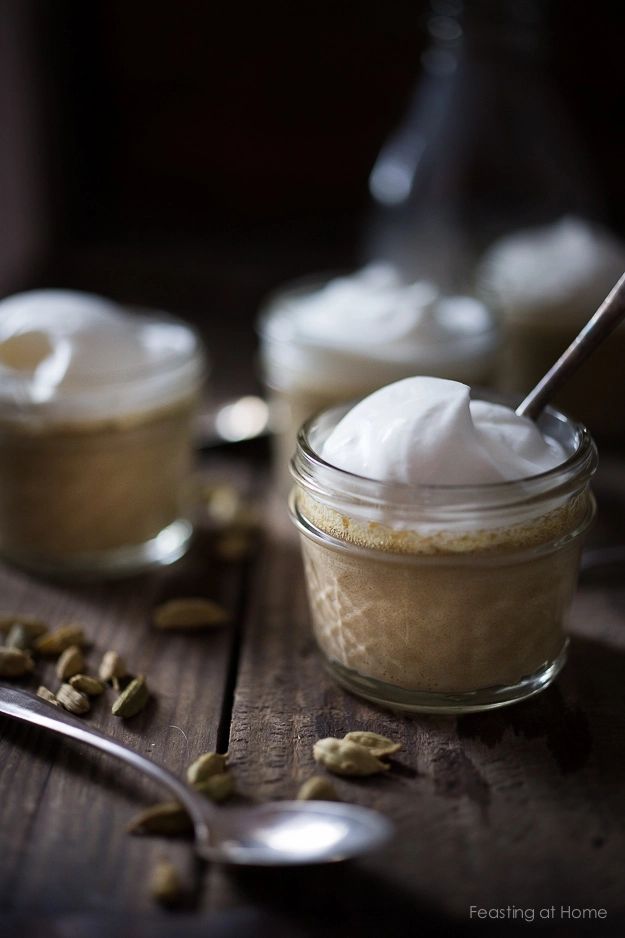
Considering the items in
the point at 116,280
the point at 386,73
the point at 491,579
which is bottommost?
the point at 116,280

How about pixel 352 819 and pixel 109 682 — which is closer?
pixel 352 819

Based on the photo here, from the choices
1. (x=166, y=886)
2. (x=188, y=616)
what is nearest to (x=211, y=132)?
(x=188, y=616)

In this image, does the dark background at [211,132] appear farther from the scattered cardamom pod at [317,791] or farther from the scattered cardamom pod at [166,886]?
the scattered cardamom pod at [166,886]

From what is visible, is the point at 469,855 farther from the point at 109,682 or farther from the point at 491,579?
the point at 109,682

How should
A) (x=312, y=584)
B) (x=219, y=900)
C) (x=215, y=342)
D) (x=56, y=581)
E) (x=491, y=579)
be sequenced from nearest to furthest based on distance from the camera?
(x=219, y=900)
(x=491, y=579)
(x=312, y=584)
(x=56, y=581)
(x=215, y=342)

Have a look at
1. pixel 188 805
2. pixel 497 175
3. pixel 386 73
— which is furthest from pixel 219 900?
pixel 386 73

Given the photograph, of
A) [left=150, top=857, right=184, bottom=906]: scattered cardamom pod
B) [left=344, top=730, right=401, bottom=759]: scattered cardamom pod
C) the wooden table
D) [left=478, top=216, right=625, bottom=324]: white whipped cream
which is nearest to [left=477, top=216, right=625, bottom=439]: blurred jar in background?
[left=478, top=216, right=625, bottom=324]: white whipped cream

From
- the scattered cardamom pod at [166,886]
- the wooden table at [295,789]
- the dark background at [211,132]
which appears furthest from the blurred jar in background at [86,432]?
the dark background at [211,132]

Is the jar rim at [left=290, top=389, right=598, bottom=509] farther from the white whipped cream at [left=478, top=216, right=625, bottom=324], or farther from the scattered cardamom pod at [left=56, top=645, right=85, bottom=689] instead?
the white whipped cream at [left=478, top=216, right=625, bottom=324]
